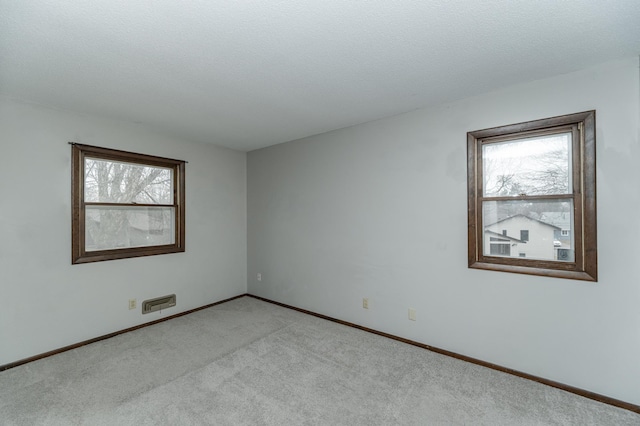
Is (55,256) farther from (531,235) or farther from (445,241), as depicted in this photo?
(531,235)

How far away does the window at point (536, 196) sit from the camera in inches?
84.3

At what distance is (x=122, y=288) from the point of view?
3.29 metres

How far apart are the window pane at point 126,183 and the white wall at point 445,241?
1371 millimetres

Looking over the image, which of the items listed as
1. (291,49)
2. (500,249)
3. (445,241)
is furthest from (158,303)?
(500,249)

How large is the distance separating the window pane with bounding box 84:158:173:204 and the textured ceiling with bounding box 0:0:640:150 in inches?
26.6

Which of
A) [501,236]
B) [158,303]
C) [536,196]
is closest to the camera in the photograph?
[536,196]

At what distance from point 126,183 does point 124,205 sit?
0.27 meters

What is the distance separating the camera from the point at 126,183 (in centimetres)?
339

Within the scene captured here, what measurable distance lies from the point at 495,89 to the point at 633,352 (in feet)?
7.25

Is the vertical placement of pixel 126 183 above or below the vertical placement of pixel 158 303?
above

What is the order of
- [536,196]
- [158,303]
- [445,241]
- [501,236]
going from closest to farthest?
[536,196] < [501,236] < [445,241] < [158,303]

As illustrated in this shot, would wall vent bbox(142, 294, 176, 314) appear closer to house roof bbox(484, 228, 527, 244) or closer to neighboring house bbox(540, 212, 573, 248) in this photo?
house roof bbox(484, 228, 527, 244)

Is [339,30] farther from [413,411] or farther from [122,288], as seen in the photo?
[122,288]

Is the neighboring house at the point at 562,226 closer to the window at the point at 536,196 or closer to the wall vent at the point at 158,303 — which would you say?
the window at the point at 536,196
